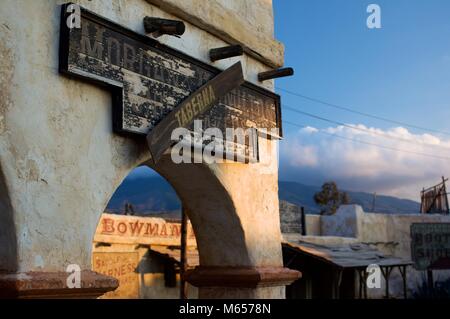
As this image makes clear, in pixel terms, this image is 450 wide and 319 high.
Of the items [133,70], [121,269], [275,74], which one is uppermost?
[275,74]

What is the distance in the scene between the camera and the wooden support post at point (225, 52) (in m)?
4.96

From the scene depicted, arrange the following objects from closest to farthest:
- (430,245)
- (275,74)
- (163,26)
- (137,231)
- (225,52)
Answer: (163,26), (225,52), (275,74), (137,231), (430,245)

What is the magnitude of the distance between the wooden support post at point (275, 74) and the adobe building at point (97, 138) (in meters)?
0.29

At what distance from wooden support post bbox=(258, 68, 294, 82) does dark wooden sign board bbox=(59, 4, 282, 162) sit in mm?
868

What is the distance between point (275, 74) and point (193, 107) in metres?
1.50

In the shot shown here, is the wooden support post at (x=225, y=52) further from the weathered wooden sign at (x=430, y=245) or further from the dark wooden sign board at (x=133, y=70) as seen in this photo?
the weathered wooden sign at (x=430, y=245)

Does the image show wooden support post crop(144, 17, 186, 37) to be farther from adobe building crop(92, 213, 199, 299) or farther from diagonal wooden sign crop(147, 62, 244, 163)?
adobe building crop(92, 213, 199, 299)

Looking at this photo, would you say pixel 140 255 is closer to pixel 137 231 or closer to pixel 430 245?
pixel 137 231

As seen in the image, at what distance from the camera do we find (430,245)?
70.2ft

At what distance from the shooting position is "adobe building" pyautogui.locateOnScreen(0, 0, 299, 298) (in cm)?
333

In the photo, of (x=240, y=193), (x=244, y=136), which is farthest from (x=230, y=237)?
(x=244, y=136)

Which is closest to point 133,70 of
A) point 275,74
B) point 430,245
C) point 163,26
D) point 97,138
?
point 163,26
